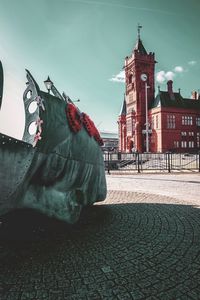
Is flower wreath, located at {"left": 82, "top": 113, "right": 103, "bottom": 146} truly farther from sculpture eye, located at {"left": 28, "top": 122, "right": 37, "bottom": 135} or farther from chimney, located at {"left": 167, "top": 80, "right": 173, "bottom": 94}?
chimney, located at {"left": 167, "top": 80, "right": 173, "bottom": 94}

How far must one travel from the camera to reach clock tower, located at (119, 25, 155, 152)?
55.6 metres

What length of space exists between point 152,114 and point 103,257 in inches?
2095

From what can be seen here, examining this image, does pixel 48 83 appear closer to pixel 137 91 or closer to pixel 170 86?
pixel 137 91

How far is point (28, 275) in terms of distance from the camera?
8.94 ft

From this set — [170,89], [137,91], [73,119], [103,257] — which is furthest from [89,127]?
[170,89]

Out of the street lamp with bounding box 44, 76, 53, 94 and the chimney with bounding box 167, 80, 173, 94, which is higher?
the chimney with bounding box 167, 80, 173, 94

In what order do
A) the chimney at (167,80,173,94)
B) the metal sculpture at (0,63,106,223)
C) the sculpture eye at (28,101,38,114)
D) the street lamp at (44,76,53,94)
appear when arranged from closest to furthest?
1. the metal sculpture at (0,63,106,223)
2. the sculpture eye at (28,101,38,114)
3. the street lamp at (44,76,53,94)
4. the chimney at (167,80,173,94)

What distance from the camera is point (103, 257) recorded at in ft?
10.6

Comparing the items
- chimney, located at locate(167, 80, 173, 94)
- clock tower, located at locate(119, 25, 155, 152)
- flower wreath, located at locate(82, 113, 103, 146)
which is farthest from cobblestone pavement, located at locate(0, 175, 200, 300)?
chimney, located at locate(167, 80, 173, 94)

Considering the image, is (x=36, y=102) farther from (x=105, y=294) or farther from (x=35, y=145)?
(x=105, y=294)

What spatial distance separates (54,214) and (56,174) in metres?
0.64

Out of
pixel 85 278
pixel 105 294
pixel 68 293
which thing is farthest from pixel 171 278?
pixel 68 293

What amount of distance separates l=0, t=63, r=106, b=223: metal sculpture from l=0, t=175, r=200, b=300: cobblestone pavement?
1.80 ft

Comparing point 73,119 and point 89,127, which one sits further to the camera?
point 89,127
